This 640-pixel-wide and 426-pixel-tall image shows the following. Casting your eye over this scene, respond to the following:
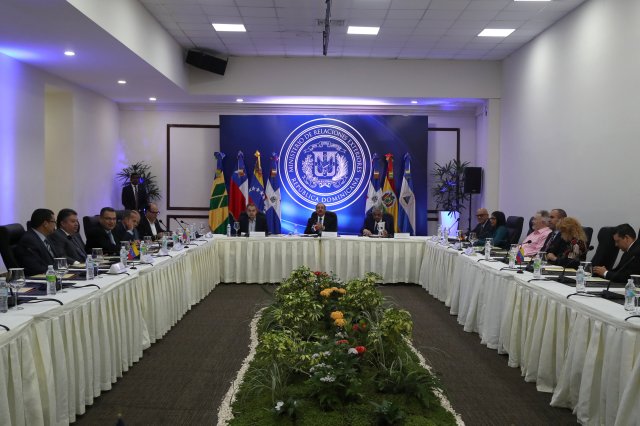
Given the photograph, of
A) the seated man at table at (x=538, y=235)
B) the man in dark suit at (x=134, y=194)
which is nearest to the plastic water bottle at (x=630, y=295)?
the seated man at table at (x=538, y=235)

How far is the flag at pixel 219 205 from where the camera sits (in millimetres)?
10867

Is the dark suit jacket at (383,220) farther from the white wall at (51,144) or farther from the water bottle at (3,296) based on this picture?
the water bottle at (3,296)

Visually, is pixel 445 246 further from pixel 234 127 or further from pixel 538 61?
pixel 234 127

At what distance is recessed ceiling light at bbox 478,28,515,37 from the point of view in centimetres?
840

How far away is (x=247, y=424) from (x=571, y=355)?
75.4 inches

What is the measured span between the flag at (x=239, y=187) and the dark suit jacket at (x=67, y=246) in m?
5.55

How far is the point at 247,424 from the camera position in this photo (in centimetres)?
284

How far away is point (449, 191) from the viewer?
36.2 feet

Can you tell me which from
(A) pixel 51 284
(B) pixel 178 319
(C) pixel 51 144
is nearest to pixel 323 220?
(B) pixel 178 319

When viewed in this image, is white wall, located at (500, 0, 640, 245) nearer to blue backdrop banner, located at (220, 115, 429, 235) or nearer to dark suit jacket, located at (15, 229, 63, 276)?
blue backdrop banner, located at (220, 115, 429, 235)

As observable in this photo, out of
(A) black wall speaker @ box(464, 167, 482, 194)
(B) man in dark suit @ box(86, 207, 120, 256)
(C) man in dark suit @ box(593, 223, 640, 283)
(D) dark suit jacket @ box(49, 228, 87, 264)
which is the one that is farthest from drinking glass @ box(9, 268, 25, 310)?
(A) black wall speaker @ box(464, 167, 482, 194)

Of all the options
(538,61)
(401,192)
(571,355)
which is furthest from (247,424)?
(401,192)

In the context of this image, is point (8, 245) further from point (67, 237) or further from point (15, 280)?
point (15, 280)

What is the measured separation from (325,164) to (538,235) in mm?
5180
